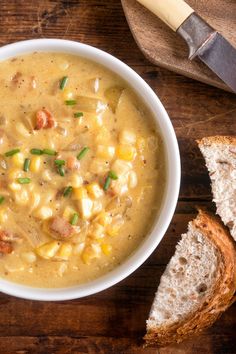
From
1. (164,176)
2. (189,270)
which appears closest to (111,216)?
(164,176)

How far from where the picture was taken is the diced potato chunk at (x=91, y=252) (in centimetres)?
343

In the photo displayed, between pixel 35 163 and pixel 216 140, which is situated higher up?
pixel 216 140

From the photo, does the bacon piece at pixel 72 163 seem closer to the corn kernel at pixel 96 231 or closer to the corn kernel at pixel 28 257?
the corn kernel at pixel 96 231

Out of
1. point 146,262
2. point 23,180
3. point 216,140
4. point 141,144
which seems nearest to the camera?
point 23,180

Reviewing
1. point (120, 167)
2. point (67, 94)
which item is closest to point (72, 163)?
point (120, 167)

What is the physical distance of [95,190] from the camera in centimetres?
337

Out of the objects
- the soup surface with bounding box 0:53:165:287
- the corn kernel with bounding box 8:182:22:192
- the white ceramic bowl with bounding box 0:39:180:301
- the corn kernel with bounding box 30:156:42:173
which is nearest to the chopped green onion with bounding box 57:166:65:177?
the soup surface with bounding box 0:53:165:287

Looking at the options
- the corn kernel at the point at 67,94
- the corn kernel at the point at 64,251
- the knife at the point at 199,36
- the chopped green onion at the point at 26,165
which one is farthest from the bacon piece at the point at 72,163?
the knife at the point at 199,36

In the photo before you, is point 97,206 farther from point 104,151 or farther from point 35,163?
point 35,163

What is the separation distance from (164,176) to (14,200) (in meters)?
0.85

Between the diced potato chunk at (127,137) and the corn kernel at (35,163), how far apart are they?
1.51 ft

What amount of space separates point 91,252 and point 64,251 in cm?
15

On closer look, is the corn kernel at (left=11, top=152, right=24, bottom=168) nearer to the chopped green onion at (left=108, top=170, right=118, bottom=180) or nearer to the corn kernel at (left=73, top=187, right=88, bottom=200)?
the corn kernel at (left=73, top=187, right=88, bottom=200)

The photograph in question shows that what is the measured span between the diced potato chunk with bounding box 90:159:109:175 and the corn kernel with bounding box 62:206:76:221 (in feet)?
0.79
